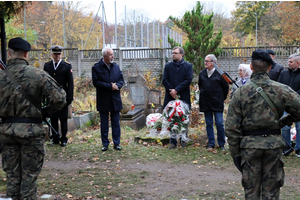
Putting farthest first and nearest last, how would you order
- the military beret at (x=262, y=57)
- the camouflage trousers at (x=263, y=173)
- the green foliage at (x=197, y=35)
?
the green foliage at (x=197, y=35) → the military beret at (x=262, y=57) → the camouflage trousers at (x=263, y=173)

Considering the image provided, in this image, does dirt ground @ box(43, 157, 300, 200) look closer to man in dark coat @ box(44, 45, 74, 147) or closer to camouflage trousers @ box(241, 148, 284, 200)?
camouflage trousers @ box(241, 148, 284, 200)

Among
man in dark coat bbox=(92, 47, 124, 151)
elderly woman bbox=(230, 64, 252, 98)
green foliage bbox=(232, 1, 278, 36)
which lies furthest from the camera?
green foliage bbox=(232, 1, 278, 36)

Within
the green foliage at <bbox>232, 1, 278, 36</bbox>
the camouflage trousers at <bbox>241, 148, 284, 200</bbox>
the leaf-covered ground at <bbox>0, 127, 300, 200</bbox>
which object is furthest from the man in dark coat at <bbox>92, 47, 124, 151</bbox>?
the green foliage at <bbox>232, 1, 278, 36</bbox>

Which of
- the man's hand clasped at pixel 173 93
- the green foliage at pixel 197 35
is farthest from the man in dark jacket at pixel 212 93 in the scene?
the green foliage at pixel 197 35

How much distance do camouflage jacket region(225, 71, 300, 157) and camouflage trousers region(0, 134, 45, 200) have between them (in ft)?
7.30

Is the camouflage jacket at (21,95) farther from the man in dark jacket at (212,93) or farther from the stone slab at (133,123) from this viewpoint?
the stone slab at (133,123)

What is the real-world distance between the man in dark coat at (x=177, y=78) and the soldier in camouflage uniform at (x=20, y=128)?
13.3 feet

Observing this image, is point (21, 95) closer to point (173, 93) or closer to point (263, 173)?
point (263, 173)

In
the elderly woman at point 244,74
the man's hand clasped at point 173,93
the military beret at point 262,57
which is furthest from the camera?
the man's hand clasped at point 173,93

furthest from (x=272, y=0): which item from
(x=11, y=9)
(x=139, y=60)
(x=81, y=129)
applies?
(x=11, y=9)

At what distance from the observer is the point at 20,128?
3.45 m

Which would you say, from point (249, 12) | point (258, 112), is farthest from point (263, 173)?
point (249, 12)

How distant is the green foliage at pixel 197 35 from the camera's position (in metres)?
14.6

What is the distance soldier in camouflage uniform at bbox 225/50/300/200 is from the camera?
315 cm
